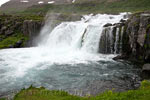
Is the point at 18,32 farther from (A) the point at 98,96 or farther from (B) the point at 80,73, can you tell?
(A) the point at 98,96

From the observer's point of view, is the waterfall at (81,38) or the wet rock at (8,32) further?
the wet rock at (8,32)

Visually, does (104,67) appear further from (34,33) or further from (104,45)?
(34,33)

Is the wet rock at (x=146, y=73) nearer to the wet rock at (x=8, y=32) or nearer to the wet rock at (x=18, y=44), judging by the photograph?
the wet rock at (x=18, y=44)

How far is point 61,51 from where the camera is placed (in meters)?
36.4

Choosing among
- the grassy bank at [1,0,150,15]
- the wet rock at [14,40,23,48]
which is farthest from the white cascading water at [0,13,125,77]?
the grassy bank at [1,0,150,15]

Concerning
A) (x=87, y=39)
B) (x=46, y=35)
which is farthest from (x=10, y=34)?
(x=87, y=39)

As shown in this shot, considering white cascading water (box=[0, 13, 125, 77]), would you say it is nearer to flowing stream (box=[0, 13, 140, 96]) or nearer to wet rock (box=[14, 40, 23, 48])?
flowing stream (box=[0, 13, 140, 96])

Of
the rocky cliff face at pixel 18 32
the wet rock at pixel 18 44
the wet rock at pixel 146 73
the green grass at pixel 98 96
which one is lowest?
the wet rock at pixel 146 73

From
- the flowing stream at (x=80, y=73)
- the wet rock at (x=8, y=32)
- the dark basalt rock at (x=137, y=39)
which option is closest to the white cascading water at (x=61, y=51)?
the flowing stream at (x=80, y=73)

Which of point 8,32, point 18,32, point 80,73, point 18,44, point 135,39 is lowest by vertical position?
point 80,73

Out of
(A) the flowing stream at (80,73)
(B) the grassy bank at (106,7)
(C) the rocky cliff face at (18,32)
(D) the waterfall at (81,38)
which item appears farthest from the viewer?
(B) the grassy bank at (106,7)

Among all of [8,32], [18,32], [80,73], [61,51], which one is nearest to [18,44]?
[18,32]

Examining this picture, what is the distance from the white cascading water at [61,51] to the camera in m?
27.0

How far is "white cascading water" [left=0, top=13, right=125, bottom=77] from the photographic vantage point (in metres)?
27.0
